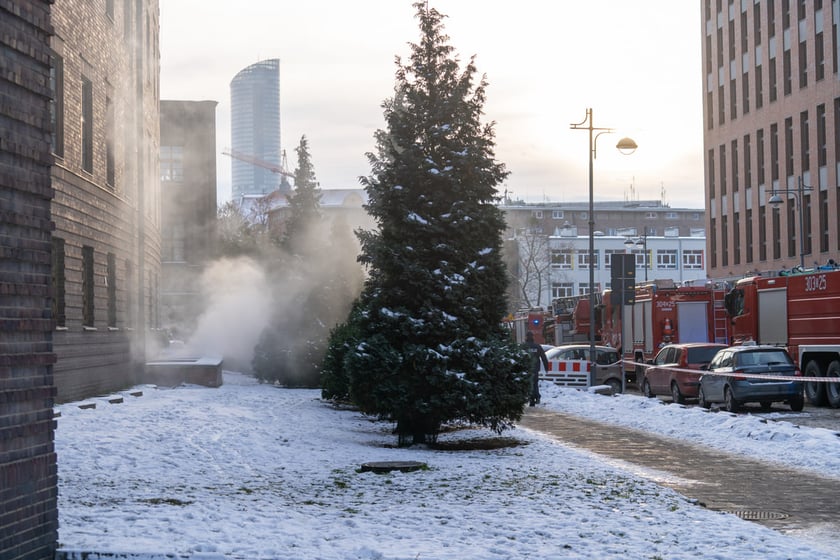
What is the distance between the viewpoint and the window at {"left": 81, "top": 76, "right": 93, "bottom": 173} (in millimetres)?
24406

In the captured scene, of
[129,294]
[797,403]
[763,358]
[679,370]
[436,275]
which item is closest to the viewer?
[436,275]

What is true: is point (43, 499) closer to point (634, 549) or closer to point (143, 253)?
point (634, 549)

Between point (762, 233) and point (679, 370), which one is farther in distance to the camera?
point (762, 233)

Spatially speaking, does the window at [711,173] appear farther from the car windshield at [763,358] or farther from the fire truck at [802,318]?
the car windshield at [763,358]

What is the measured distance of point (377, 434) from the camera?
19.3 m

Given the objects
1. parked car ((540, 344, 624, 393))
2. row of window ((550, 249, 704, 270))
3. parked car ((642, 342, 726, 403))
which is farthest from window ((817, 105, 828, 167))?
row of window ((550, 249, 704, 270))

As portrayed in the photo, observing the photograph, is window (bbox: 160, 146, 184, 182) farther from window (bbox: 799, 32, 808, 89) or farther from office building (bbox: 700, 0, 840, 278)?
window (bbox: 799, 32, 808, 89)

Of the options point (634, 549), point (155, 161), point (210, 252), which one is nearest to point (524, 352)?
point (634, 549)

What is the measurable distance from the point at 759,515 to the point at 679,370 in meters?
18.0

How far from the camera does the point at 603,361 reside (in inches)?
1373

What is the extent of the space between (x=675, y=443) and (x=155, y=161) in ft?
81.6

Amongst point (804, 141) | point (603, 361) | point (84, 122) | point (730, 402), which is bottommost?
point (730, 402)

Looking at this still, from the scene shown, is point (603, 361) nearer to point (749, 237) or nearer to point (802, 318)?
point (802, 318)

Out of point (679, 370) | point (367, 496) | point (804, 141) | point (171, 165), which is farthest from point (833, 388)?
point (171, 165)
